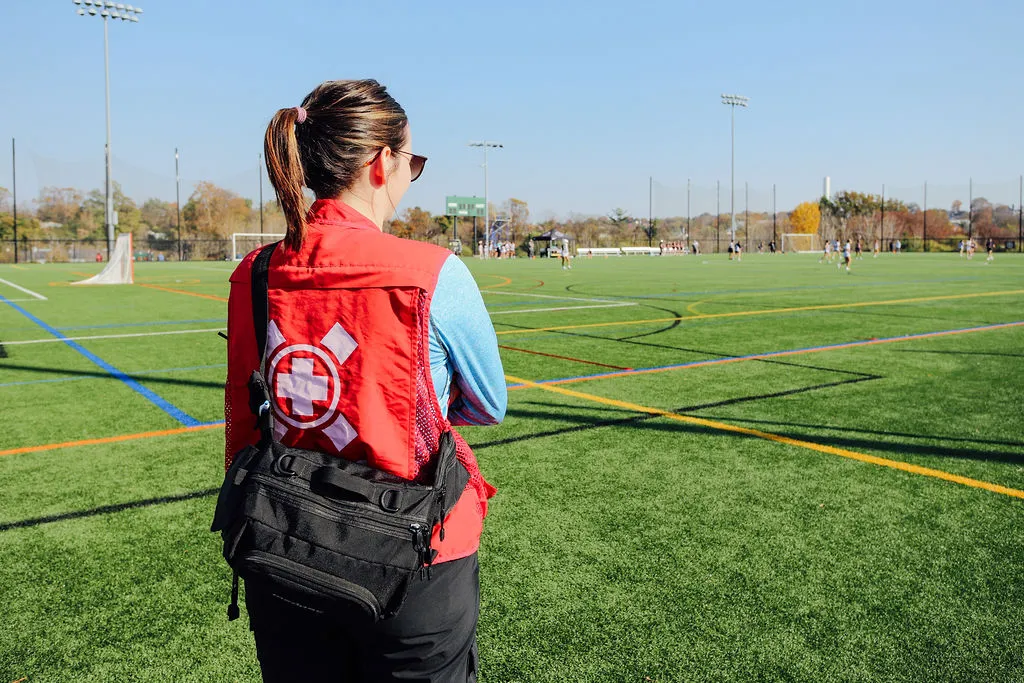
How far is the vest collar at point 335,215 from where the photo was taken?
1.79 meters

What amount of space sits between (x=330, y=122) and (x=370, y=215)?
0.22 meters

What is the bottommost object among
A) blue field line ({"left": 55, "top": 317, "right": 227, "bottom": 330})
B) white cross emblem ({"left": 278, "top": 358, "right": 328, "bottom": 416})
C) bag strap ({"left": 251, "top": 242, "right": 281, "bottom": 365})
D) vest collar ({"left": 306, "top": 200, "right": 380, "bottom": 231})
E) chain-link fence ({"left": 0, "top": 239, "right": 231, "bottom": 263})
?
blue field line ({"left": 55, "top": 317, "right": 227, "bottom": 330})

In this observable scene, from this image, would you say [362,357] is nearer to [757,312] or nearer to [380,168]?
[380,168]

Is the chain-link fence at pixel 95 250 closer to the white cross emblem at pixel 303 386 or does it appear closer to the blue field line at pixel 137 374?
the blue field line at pixel 137 374

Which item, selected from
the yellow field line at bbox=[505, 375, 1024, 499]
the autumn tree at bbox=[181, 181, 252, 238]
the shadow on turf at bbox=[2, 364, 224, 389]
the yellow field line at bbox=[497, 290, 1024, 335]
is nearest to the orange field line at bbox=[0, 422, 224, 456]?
the shadow on turf at bbox=[2, 364, 224, 389]

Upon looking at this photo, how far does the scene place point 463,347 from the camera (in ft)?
5.71

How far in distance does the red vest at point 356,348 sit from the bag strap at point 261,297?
0.02 m

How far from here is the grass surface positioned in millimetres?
3209

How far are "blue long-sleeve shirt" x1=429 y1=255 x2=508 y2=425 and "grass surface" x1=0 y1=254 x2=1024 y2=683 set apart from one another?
1637 millimetres

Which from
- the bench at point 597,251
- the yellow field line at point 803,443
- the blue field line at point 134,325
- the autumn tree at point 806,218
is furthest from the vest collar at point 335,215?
the autumn tree at point 806,218

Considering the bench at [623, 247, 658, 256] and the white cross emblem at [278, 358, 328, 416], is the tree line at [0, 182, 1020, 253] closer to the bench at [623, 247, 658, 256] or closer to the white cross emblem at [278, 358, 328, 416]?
the bench at [623, 247, 658, 256]

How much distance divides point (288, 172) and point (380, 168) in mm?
213

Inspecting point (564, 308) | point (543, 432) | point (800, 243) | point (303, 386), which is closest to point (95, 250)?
point (564, 308)

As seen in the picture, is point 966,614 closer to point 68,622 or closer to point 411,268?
point 411,268
